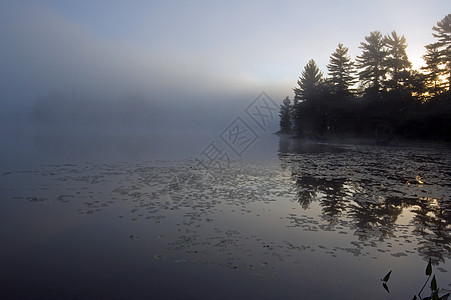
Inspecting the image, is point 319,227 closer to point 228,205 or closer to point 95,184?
point 228,205

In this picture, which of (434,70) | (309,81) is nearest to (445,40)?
(434,70)

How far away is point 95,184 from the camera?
12141 millimetres

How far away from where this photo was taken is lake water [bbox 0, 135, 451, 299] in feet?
15.3

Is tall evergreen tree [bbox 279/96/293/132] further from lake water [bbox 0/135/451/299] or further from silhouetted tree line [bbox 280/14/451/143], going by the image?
lake water [bbox 0/135/451/299]

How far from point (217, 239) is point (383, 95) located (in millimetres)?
44492

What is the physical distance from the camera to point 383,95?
4269 centimetres

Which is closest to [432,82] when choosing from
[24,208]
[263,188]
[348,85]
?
[348,85]

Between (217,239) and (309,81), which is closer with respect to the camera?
(217,239)

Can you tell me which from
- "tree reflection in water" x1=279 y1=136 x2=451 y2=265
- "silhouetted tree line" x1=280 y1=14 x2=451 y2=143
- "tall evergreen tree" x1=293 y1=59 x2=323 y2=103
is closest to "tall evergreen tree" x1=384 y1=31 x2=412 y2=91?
"silhouetted tree line" x1=280 y1=14 x2=451 y2=143

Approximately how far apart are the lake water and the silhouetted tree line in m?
32.6

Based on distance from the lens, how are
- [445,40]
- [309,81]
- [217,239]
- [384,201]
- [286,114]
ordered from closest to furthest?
[217,239], [384,201], [445,40], [309,81], [286,114]

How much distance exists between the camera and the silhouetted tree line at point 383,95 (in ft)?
133

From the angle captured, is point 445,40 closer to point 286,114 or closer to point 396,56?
point 396,56

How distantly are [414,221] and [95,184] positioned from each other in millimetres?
11692
